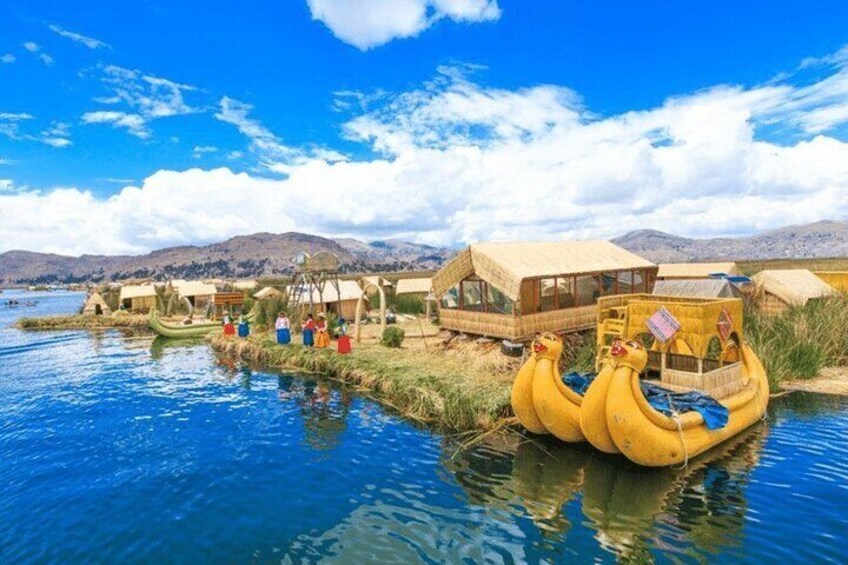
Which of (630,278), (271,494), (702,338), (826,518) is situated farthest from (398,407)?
(630,278)

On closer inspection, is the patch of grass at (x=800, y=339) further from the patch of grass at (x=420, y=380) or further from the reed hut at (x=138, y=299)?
the reed hut at (x=138, y=299)

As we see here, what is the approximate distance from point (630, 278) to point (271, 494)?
1904 cm

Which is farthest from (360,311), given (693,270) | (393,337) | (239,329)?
(693,270)

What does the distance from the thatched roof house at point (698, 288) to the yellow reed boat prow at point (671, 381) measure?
5488 mm

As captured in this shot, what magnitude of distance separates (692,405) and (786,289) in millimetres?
18572

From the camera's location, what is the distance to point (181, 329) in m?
38.3

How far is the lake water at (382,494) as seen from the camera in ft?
29.1

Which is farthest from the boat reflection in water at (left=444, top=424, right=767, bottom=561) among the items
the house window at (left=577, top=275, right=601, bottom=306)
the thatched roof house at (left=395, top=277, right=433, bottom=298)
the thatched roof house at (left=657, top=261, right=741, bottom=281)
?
the thatched roof house at (left=395, top=277, right=433, bottom=298)

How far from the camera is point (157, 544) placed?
9.31 metres

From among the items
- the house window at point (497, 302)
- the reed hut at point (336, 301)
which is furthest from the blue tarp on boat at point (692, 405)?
the reed hut at point (336, 301)

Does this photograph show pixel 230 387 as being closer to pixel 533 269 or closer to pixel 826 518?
pixel 533 269

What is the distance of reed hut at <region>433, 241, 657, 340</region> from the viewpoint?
1964 cm

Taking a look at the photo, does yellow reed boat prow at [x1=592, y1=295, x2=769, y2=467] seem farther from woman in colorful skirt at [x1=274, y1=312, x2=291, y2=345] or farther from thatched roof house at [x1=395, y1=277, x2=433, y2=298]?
thatched roof house at [x1=395, y1=277, x2=433, y2=298]

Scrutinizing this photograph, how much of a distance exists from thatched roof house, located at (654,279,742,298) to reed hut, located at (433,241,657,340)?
27.6 inches
